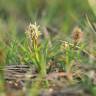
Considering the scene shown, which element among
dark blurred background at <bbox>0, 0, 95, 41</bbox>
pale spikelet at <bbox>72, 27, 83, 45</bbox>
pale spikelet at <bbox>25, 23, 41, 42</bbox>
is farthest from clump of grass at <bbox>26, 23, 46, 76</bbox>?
dark blurred background at <bbox>0, 0, 95, 41</bbox>

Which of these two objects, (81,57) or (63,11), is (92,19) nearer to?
(81,57)

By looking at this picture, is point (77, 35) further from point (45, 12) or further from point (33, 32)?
point (45, 12)

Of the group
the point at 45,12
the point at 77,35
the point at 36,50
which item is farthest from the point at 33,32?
the point at 45,12

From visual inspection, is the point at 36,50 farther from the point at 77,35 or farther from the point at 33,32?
the point at 77,35

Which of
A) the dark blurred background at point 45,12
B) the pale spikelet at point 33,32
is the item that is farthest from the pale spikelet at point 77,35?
the dark blurred background at point 45,12

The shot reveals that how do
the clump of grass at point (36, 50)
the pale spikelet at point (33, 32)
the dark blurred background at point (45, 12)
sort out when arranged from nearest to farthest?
the clump of grass at point (36, 50)
the pale spikelet at point (33, 32)
the dark blurred background at point (45, 12)

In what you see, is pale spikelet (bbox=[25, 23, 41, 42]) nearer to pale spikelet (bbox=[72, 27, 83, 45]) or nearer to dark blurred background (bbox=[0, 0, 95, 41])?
pale spikelet (bbox=[72, 27, 83, 45])

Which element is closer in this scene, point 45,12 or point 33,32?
point 33,32

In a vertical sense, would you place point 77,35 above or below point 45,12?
below

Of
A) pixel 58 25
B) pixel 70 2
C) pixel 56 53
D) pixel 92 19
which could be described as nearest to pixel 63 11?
pixel 70 2

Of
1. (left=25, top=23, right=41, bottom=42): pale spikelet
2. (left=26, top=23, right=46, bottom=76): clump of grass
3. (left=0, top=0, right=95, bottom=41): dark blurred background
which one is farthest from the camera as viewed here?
(left=0, top=0, right=95, bottom=41): dark blurred background

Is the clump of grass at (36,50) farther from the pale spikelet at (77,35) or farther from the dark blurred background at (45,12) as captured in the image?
the dark blurred background at (45,12)
